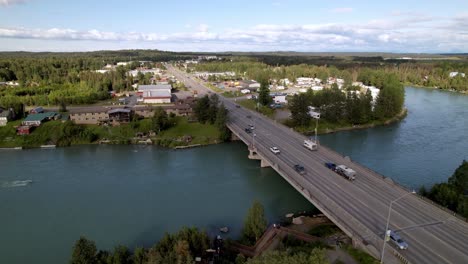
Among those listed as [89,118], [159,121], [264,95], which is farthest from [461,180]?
[89,118]

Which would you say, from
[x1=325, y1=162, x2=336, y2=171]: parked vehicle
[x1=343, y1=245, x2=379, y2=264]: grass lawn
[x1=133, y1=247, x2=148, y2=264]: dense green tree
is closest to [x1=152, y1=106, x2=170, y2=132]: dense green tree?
[x1=325, y1=162, x2=336, y2=171]: parked vehicle

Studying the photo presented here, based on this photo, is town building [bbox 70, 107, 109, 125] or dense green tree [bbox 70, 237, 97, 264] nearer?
dense green tree [bbox 70, 237, 97, 264]

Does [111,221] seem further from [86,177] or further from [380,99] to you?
[380,99]

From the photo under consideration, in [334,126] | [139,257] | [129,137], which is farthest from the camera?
[334,126]

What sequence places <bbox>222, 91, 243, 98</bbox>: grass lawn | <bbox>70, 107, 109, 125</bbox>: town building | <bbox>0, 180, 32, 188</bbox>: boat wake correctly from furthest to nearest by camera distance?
<bbox>222, 91, 243, 98</bbox>: grass lawn → <bbox>70, 107, 109, 125</bbox>: town building → <bbox>0, 180, 32, 188</bbox>: boat wake

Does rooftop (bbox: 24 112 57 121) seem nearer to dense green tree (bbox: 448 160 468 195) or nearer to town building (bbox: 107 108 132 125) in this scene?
town building (bbox: 107 108 132 125)

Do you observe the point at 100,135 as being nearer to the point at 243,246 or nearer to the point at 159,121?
the point at 159,121

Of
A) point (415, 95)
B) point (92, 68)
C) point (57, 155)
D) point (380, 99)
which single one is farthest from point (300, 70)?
point (57, 155)
